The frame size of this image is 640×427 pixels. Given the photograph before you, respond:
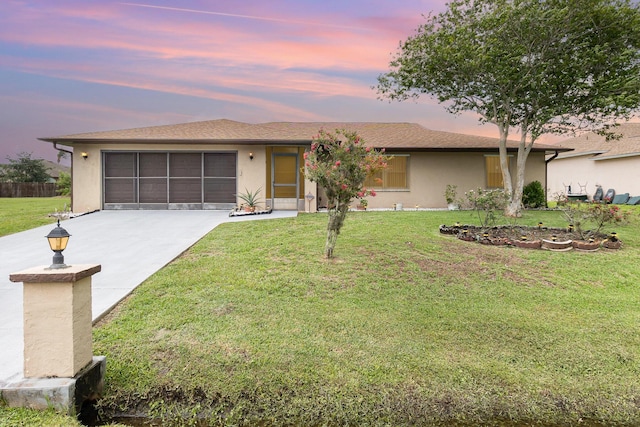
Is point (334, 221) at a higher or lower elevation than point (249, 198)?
lower

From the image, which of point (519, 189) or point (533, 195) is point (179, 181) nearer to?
point (519, 189)

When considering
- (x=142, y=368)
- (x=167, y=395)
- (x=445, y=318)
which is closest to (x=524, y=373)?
(x=445, y=318)

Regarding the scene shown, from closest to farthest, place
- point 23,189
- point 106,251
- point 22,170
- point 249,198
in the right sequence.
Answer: point 106,251
point 249,198
point 23,189
point 22,170

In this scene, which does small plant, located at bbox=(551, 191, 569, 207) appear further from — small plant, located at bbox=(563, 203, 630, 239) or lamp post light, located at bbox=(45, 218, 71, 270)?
lamp post light, located at bbox=(45, 218, 71, 270)

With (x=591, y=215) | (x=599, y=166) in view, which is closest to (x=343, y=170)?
(x=591, y=215)

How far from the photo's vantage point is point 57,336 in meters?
2.61

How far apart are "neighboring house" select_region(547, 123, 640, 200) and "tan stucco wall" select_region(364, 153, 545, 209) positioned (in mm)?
4954

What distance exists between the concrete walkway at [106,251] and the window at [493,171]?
29.6 feet

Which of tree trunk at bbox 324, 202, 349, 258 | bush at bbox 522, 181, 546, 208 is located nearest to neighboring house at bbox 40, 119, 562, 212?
bush at bbox 522, 181, 546, 208

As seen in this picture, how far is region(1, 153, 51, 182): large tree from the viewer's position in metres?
31.9

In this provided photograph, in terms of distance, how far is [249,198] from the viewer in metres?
13.0

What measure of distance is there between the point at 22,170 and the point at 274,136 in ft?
103

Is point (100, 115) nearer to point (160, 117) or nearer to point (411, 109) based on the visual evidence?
point (160, 117)

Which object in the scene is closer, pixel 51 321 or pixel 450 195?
pixel 51 321
